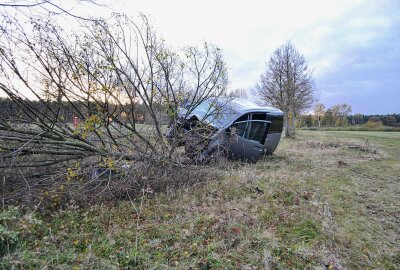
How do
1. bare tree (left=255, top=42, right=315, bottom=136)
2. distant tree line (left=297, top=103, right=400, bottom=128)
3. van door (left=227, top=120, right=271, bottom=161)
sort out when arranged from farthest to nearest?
1. distant tree line (left=297, top=103, right=400, bottom=128)
2. bare tree (left=255, top=42, right=315, bottom=136)
3. van door (left=227, top=120, right=271, bottom=161)

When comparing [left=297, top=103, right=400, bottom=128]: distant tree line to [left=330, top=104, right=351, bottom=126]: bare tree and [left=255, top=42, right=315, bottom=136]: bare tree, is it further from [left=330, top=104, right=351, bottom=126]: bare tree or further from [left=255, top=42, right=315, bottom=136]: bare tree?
[left=255, top=42, right=315, bottom=136]: bare tree

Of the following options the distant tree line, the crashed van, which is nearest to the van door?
the crashed van

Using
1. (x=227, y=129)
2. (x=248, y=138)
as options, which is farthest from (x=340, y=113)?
(x=227, y=129)

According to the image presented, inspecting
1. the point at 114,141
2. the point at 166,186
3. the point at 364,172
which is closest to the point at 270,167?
the point at 364,172

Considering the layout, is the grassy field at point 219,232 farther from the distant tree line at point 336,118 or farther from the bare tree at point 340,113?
the bare tree at point 340,113

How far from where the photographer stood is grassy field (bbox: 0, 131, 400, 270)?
9.46 feet

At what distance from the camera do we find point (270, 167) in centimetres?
831

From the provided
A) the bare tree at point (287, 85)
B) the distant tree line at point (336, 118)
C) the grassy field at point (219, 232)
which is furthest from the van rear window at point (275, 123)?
the distant tree line at point (336, 118)

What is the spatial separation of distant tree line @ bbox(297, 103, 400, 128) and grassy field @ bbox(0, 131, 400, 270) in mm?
43412

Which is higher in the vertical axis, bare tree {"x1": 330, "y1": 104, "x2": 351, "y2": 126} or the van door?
bare tree {"x1": 330, "y1": 104, "x2": 351, "y2": 126}

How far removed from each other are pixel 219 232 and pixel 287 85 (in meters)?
20.4

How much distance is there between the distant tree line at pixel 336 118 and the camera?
46.6 m

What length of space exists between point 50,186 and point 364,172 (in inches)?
352

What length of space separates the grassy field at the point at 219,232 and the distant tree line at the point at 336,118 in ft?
142
